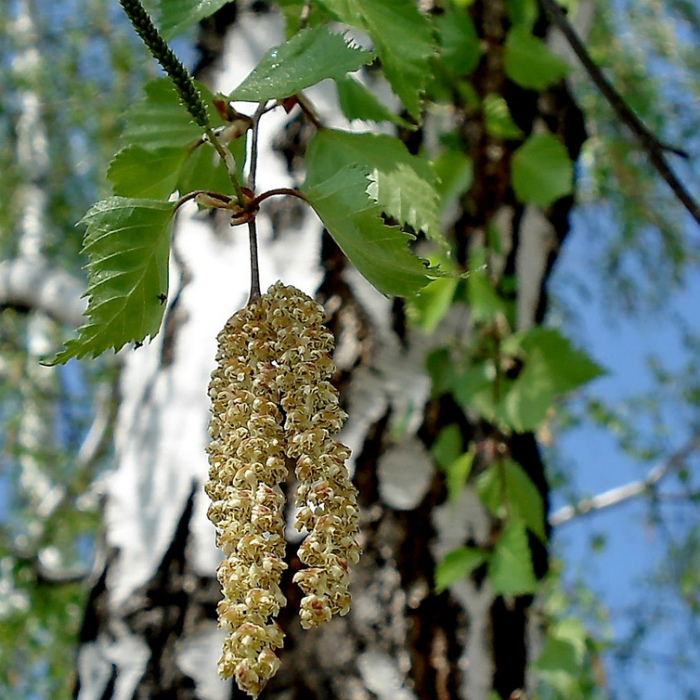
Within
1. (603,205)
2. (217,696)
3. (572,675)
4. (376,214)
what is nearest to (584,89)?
(603,205)

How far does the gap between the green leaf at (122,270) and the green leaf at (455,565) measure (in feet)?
2.10

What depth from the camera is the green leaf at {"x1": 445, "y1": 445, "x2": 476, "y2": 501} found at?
3.22 feet

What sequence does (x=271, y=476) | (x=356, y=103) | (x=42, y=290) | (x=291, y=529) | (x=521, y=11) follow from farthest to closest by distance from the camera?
(x=42, y=290) → (x=521, y=11) → (x=291, y=529) → (x=356, y=103) → (x=271, y=476)

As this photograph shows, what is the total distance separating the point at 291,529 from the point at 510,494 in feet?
0.93

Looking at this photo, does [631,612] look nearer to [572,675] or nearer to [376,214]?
[572,675]

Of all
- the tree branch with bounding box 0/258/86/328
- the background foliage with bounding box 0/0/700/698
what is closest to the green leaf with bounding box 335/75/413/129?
the background foliage with bounding box 0/0/700/698

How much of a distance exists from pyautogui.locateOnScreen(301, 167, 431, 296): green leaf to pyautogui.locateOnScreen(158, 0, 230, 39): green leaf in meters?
0.12

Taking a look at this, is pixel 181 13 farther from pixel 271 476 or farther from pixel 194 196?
pixel 271 476

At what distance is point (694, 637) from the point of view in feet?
10.3

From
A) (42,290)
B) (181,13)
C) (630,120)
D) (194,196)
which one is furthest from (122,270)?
(42,290)

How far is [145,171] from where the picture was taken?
1.39ft

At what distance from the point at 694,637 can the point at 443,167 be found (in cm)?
265

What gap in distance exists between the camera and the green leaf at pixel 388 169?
454 mm

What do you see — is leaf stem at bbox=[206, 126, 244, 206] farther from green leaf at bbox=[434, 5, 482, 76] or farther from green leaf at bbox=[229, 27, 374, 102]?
green leaf at bbox=[434, 5, 482, 76]
